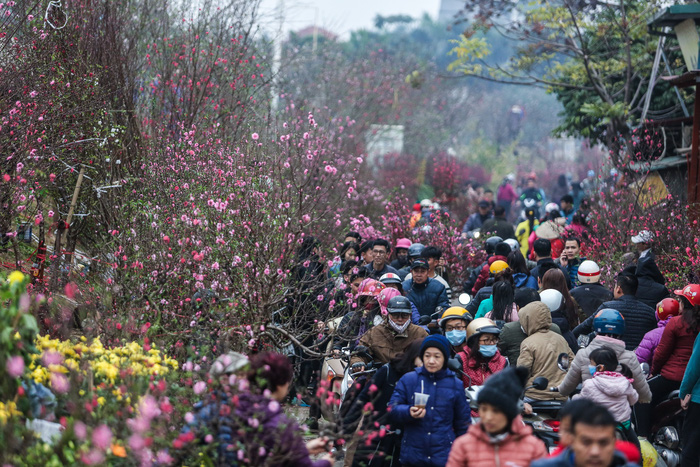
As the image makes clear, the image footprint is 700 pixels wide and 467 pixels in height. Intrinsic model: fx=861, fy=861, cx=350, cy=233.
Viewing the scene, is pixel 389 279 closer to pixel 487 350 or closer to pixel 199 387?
pixel 487 350

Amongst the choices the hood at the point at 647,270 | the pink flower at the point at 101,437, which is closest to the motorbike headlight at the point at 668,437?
the hood at the point at 647,270

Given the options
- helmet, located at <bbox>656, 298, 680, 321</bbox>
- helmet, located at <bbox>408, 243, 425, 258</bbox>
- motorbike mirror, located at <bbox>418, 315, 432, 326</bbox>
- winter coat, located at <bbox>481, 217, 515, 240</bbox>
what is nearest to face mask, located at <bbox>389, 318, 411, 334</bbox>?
motorbike mirror, located at <bbox>418, 315, 432, 326</bbox>

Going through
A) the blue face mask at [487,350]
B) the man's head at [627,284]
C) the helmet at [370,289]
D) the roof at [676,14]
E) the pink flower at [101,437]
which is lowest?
the blue face mask at [487,350]

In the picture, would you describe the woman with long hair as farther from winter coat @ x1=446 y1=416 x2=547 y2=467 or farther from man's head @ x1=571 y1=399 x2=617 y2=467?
man's head @ x1=571 y1=399 x2=617 y2=467

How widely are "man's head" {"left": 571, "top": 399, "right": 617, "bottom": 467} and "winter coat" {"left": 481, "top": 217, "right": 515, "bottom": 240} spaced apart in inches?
450

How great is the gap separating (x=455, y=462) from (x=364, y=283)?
4451mm

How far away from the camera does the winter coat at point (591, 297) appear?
10.2m

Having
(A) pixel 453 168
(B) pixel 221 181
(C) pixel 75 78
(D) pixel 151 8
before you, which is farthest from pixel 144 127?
(A) pixel 453 168

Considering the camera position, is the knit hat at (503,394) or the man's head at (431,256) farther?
the man's head at (431,256)

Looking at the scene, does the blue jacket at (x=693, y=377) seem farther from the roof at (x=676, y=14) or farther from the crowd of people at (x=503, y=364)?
the roof at (x=676, y=14)

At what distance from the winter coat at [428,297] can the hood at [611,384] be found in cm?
329

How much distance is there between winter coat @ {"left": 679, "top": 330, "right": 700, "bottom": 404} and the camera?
24.3ft

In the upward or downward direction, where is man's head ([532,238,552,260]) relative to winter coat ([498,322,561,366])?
upward

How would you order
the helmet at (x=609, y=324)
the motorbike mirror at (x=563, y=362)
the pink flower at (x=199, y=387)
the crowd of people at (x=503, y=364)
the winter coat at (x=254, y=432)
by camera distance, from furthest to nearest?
the helmet at (x=609, y=324) → the motorbike mirror at (x=563, y=362) → the pink flower at (x=199, y=387) → the crowd of people at (x=503, y=364) → the winter coat at (x=254, y=432)
